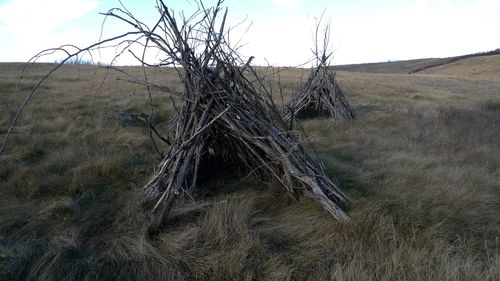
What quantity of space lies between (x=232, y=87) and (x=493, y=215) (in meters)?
2.56

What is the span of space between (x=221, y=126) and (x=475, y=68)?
5483 centimetres

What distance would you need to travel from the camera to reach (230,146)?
4.36m

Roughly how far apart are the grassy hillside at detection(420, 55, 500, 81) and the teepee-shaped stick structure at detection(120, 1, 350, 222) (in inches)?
1796

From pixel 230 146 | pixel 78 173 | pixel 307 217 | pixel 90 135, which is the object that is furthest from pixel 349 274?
pixel 90 135

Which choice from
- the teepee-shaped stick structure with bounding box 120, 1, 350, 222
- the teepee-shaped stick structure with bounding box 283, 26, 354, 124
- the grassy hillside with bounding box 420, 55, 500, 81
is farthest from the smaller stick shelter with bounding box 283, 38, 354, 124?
the grassy hillside with bounding box 420, 55, 500, 81

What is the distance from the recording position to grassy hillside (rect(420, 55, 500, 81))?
45966 millimetres

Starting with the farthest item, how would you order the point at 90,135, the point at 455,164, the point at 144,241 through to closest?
1. the point at 90,135
2. the point at 455,164
3. the point at 144,241

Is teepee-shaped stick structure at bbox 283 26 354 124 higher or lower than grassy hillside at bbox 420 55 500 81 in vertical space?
higher

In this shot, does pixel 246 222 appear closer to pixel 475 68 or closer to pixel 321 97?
pixel 321 97

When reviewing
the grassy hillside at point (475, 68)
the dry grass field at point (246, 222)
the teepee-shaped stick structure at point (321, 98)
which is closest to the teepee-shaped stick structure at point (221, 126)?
the dry grass field at point (246, 222)

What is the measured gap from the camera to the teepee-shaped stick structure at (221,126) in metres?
3.64

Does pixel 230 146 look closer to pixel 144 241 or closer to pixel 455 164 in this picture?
pixel 144 241

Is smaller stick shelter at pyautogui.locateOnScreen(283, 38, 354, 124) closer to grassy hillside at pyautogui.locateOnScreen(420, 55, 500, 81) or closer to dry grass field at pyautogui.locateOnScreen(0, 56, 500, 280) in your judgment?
dry grass field at pyautogui.locateOnScreen(0, 56, 500, 280)

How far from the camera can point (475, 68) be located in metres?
50.9
